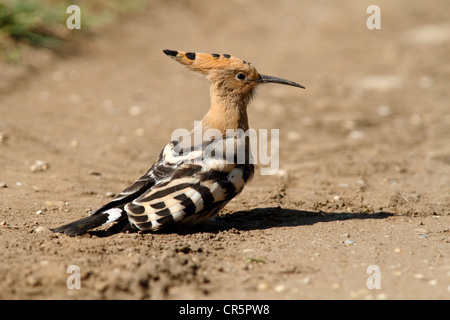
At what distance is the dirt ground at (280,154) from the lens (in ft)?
11.0

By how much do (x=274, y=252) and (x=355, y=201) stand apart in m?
1.54

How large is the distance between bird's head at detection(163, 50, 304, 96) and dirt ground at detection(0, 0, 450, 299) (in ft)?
3.17

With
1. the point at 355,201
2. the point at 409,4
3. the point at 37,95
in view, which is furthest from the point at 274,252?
the point at 409,4

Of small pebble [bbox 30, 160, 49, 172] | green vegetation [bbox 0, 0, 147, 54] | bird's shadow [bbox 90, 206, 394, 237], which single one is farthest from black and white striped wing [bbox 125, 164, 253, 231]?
green vegetation [bbox 0, 0, 147, 54]

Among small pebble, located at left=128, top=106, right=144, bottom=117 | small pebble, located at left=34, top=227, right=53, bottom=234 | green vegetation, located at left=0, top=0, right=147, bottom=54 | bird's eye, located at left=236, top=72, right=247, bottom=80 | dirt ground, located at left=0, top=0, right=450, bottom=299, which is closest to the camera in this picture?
dirt ground, located at left=0, top=0, right=450, bottom=299

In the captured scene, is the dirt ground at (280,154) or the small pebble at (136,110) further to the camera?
the small pebble at (136,110)

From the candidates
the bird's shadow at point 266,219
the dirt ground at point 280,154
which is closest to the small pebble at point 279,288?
the dirt ground at point 280,154

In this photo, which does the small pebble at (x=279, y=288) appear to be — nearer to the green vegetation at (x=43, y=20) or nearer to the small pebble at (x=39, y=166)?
the small pebble at (x=39, y=166)

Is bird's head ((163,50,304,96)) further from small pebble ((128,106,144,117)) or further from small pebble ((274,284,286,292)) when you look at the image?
small pebble ((128,106,144,117))

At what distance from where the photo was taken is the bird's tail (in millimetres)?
3830

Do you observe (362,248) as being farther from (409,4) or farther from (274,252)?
(409,4)

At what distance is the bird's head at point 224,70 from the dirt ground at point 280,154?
965mm

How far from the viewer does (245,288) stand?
3271 millimetres

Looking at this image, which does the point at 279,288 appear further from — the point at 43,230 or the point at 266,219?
the point at 43,230
